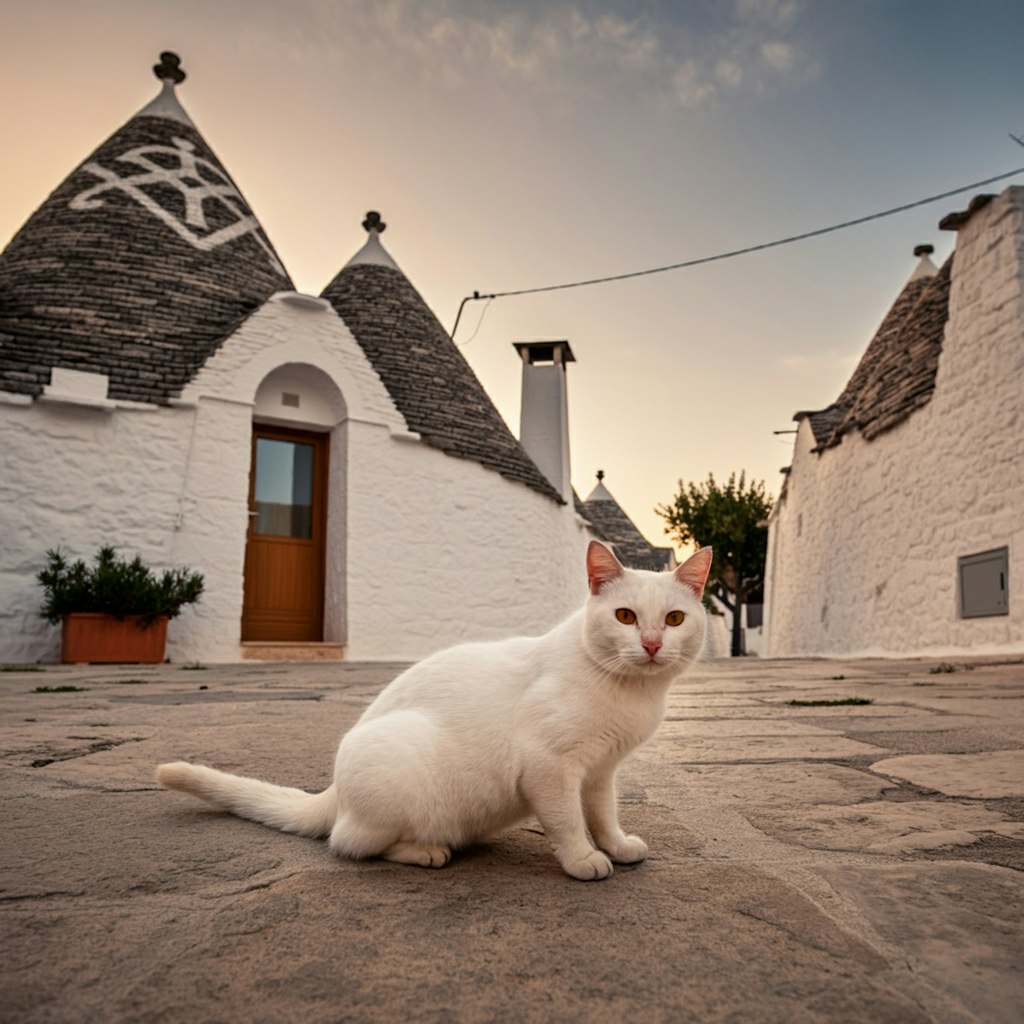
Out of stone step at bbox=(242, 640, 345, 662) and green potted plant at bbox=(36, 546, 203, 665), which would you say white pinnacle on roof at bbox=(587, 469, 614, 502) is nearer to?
stone step at bbox=(242, 640, 345, 662)

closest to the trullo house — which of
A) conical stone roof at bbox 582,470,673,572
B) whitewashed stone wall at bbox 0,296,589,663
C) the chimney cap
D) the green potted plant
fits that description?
whitewashed stone wall at bbox 0,296,589,663

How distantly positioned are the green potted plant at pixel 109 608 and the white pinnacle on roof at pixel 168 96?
9114mm

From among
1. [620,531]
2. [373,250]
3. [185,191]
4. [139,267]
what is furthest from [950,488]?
[620,531]

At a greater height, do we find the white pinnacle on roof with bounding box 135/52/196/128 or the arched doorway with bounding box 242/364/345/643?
the white pinnacle on roof with bounding box 135/52/196/128

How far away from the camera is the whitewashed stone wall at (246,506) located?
9477mm

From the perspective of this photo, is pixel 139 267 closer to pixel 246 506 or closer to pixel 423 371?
pixel 246 506

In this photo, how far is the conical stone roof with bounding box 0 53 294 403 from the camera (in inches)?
400

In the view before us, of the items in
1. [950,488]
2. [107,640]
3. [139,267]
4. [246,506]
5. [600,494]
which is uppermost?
[139,267]

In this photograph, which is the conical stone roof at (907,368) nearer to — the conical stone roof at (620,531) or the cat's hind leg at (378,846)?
the conical stone roof at (620,531)

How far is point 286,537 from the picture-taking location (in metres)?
11.7

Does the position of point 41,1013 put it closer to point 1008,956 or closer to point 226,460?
point 1008,956

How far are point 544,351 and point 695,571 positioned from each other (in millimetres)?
15441

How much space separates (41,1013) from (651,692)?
108 cm

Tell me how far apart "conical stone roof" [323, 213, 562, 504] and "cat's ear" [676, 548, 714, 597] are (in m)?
10.9
